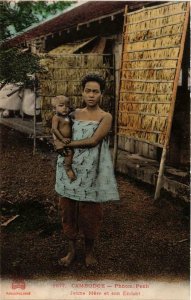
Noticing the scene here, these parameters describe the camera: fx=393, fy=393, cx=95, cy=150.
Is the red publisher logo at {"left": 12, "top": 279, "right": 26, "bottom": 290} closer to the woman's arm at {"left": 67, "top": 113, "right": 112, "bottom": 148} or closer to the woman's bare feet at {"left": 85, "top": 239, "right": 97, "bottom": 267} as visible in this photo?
the woman's bare feet at {"left": 85, "top": 239, "right": 97, "bottom": 267}

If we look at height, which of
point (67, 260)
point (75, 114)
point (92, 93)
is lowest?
point (67, 260)

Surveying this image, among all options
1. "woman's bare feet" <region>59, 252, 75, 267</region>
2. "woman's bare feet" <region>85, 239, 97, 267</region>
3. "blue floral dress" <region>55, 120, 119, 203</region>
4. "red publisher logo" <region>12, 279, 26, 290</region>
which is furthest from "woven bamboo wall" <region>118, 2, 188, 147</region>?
"red publisher logo" <region>12, 279, 26, 290</region>

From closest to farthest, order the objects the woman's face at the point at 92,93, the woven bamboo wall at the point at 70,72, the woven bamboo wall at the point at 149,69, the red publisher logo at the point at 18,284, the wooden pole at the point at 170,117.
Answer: the woman's face at the point at 92,93 < the red publisher logo at the point at 18,284 < the wooden pole at the point at 170,117 < the woven bamboo wall at the point at 149,69 < the woven bamboo wall at the point at 70,72

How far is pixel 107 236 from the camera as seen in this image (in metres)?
3.09

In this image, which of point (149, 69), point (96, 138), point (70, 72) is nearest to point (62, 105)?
point (96, 138)

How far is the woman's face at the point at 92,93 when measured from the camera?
95.3 inches

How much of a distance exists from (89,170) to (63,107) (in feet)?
1.42

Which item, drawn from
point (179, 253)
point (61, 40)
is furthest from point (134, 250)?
point (61, 40)

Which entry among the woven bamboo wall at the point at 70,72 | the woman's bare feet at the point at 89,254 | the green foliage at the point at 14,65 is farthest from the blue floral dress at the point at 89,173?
the woven bamboo wall at the point at 70,72

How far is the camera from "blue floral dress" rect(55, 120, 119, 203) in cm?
249

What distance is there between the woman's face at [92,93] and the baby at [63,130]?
14cm

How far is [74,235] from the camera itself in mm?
2674

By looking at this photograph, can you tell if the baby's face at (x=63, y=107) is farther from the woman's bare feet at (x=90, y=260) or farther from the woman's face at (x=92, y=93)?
the woman's bare feet at (x=90, y=260)

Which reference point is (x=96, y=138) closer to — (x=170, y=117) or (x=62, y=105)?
(x=62, y=105)
